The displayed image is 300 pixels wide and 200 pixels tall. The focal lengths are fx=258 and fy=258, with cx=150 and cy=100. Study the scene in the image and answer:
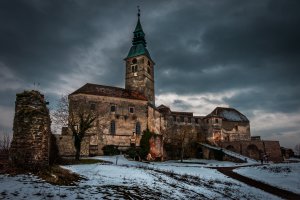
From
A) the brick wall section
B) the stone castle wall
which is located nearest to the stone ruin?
the stone castle wall

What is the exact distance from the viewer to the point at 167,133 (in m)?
61.6

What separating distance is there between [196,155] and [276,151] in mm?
17742

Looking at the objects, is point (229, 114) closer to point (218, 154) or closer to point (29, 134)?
point (218, 154)

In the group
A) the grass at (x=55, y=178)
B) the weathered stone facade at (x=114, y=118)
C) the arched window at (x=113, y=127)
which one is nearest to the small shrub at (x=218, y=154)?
the weathered stone facade at (x=114, y=118)

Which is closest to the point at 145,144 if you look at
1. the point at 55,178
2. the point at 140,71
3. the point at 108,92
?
the point at 108,92

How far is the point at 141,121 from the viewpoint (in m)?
53.6

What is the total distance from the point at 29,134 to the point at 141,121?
140 feet

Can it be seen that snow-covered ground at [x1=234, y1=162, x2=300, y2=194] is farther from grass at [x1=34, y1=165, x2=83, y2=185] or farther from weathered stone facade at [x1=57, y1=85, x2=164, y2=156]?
weathered stone facade at [x1=57, y1=85, x2=164, y2=156]

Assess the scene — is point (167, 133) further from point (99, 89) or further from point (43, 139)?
point (43, 139)

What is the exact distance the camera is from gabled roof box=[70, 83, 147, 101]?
5038 centimetres

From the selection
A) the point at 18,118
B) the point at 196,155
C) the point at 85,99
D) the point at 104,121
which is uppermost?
the point at 85,99

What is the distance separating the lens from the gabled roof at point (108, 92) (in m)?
50.4

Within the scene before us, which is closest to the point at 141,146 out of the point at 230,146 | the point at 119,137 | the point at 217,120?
the point at 119,137

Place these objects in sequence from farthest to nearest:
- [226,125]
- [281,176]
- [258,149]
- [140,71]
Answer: [226,125] < [140,71] < [258,149] < [281,176]
